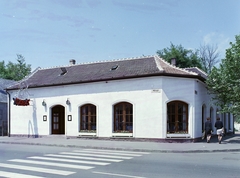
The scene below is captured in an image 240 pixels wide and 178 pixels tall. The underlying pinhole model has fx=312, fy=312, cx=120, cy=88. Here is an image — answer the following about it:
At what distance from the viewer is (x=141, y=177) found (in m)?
8.61

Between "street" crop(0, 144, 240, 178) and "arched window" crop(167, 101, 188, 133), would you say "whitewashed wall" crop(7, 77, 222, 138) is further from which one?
"street" crop(0, 144, 240, 178)

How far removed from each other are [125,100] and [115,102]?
80 centimetres

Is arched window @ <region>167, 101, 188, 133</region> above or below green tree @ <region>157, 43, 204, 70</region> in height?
below

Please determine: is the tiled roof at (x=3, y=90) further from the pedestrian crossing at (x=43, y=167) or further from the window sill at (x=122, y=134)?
the pedestrian crossing at (x=43, y=167)

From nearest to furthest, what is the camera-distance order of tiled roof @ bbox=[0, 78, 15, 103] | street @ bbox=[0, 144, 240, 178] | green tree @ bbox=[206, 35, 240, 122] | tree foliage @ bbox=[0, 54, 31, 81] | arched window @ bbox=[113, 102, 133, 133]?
street @ bbox=[0, 144, 240, 178] → green tree @ bbox=[206, 35, 240, 122] → arched window @ bbox=[113, 102, 133, 133] → tiled roof @ bbox=[0, 78, 15, 103] → tree foliage @ bbox=[0, 54, 31, 81]

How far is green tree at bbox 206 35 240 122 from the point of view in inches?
796

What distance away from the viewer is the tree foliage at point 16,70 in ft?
216

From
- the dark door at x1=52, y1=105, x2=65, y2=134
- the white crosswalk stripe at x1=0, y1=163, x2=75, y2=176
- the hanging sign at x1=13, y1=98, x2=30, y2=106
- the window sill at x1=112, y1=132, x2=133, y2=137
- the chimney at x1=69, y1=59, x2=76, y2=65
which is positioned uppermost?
the chimney at x1=69, y1=59, x2=76, y2=65

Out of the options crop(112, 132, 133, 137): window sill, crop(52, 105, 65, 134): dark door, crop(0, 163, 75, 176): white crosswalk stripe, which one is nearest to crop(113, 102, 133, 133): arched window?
crop(112, 132, 133, 137): window sill

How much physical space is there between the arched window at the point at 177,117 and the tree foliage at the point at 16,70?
51039mm

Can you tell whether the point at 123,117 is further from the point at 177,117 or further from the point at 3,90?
the point at 3,90

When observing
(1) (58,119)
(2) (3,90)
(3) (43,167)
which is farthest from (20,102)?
(3) (43,167)

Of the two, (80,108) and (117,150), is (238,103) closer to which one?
(117,150)

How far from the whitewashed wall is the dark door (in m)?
0.69
